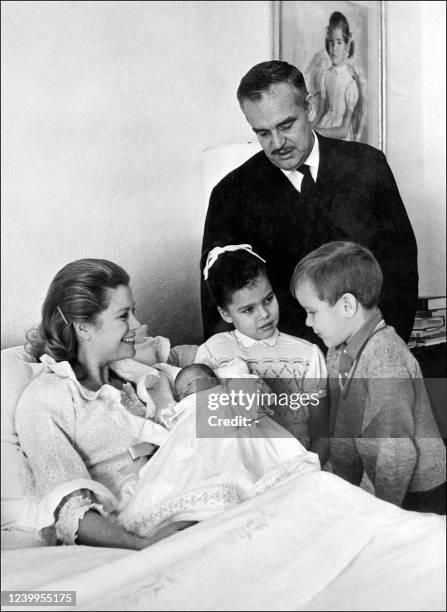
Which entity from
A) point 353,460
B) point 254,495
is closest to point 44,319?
point 254,495

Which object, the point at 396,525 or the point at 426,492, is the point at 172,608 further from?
the point at 426,492

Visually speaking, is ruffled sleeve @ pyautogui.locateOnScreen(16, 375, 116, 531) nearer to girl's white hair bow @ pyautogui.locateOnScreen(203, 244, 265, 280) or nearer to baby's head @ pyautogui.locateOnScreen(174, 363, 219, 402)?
baby's head @ pyautogui.locateOnScreen(174, 363, 219, 402)

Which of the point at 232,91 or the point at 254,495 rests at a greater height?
the point at 232,91

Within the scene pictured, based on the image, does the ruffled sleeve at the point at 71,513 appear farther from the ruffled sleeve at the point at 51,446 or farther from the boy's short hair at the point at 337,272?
the boy's short hair at the point at 337,272

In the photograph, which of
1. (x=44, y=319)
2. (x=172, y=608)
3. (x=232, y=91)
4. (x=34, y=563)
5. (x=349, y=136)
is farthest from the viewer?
(x=349, y=136)

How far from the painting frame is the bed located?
903 mm

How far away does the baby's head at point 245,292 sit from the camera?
182cm

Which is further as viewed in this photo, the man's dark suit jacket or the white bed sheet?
the man's dark suit jacket

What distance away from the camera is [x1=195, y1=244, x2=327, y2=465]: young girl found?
5.97ft

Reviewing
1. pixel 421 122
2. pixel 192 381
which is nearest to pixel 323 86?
pixel 421 122

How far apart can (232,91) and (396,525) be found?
39.5 inches

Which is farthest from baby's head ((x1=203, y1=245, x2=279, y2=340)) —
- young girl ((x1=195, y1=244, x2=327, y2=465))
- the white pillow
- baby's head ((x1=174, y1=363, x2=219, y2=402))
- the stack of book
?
the white pillow

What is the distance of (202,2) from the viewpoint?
5.75 feet

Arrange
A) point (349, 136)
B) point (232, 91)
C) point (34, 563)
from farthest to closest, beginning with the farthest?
point (349, 136)
point (232, 91)
point (34, 563)
